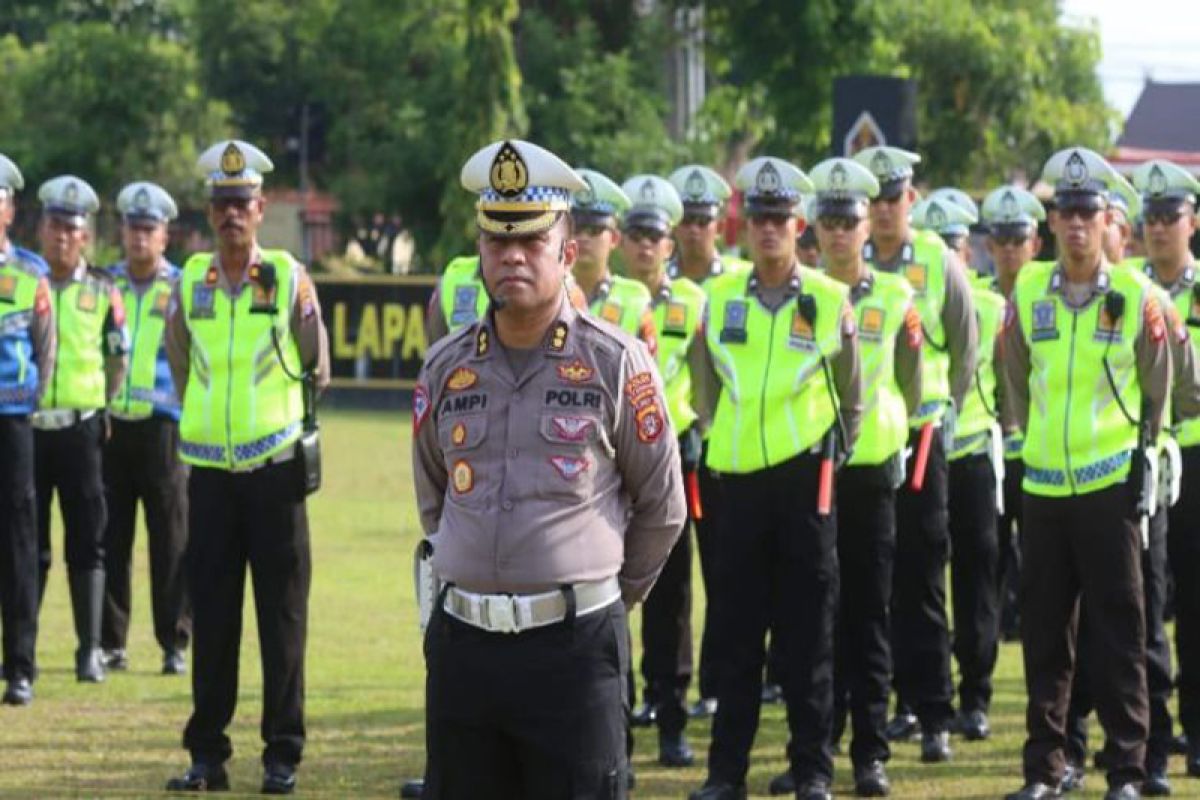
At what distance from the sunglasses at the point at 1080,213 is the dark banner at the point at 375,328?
28088 mm

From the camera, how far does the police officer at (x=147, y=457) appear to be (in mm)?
15188

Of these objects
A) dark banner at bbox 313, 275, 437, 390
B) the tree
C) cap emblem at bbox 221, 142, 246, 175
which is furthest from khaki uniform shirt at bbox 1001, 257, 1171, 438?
the tree

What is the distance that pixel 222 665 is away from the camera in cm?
1127

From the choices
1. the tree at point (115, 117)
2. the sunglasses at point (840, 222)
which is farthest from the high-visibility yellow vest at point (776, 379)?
the tree at point (115, 117)

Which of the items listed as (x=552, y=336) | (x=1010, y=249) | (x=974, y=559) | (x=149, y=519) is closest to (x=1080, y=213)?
(x=974, y=559)

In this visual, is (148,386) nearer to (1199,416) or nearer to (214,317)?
(214,317)

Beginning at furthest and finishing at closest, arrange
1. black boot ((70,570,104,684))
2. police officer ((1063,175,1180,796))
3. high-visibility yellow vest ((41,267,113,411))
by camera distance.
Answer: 1. black boot ((70,570,104,684))
2. high-visibility yellow vest ((41,267,113,411))
3. police officer ((1063,175,1180,796))

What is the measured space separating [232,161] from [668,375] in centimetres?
254

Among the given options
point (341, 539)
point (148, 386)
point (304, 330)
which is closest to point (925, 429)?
point (304, 330)

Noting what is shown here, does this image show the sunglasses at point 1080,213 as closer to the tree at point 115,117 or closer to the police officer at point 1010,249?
the police officer at point 1010,249

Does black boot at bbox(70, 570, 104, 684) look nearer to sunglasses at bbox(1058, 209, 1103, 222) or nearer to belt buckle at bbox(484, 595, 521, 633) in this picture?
sunglasses at bbox(1058, 209, 1103, 222)

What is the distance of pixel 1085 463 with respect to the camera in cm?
1091

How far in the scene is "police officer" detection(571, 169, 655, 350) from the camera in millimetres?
11938

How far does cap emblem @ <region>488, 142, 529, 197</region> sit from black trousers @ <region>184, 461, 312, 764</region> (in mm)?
4002
